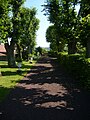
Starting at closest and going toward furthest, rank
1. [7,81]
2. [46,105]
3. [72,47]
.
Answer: [46,105] < [7,81] < [72,47]

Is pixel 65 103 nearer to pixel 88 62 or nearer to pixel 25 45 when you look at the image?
pixel 88 62

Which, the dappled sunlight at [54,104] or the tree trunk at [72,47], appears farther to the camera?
the tree trunk at [72,47]

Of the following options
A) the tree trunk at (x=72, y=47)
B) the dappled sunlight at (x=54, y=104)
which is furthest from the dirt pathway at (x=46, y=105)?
the tree trunk at (x=72, y=47)

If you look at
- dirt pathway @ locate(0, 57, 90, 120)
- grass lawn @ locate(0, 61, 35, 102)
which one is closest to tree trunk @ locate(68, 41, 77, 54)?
grass lawn @ locate(0, 61, 35, 102)

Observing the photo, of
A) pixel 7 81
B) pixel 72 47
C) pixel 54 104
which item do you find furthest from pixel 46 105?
pixel 72 47

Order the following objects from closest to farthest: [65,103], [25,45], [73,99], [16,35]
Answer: [65,103]
[73,99]
[16,35]
[25,45]

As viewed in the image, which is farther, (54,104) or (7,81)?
(7,81)

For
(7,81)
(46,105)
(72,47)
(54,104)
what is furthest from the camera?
(72,47)

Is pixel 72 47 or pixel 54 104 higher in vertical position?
pixel 72 47

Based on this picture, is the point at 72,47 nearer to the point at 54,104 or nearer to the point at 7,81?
the point at 7,81

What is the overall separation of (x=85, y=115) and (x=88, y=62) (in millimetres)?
7512

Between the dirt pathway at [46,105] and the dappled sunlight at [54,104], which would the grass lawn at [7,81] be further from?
the dappled sunlight at [54,104]

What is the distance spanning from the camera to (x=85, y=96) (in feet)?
53.3

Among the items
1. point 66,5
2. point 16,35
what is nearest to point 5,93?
point 16,35
